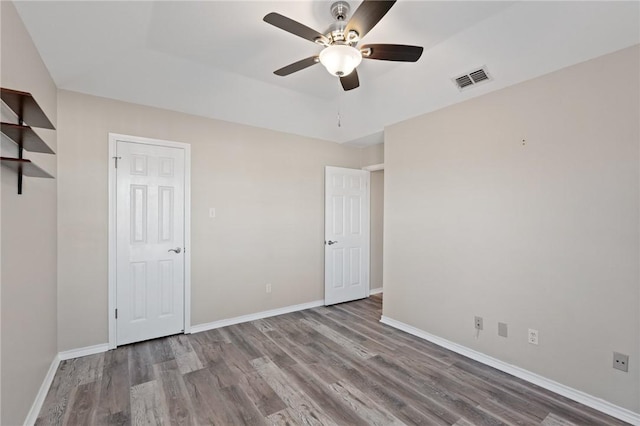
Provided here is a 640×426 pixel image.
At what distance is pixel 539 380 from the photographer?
2447 mm

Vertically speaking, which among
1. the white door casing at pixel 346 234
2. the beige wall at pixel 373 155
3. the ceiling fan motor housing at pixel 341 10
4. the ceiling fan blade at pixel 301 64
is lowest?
the white door casing at pixel 346 234

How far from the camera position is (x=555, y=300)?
7.87 feet

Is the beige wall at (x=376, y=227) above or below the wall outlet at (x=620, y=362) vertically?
above

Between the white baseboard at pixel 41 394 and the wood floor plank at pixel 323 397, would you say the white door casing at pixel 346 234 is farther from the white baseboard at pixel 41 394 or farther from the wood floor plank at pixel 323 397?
the white baseboard at pixel 41 394

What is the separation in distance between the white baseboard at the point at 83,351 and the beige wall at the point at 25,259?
27cm

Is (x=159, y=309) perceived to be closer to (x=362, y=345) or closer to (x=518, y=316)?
(x=362, y=345)

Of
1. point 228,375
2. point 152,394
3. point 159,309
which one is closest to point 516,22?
point 228,375

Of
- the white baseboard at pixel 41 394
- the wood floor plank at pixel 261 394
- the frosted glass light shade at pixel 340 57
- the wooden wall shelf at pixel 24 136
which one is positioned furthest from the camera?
the wood floor plank at pixel 261 394

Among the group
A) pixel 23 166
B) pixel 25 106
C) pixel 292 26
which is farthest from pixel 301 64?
pixel 23 166

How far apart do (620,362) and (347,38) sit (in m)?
2.92

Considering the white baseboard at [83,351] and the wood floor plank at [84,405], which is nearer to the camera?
the wood floor plank at [84,405]

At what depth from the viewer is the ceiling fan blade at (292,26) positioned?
1.69 meters

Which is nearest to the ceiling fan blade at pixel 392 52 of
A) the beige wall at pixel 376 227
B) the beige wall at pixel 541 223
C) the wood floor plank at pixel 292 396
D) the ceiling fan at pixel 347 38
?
the ceiling fan at pixel 347 38

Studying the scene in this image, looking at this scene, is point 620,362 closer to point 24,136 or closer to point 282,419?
point 282,419
